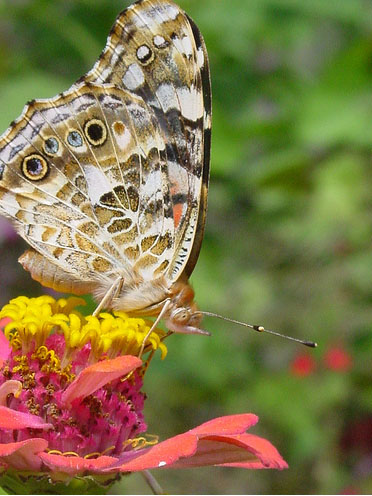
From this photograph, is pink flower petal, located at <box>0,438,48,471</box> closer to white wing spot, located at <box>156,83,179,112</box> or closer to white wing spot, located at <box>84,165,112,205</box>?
white wing spot, located at <box>84,165,112,205</box>

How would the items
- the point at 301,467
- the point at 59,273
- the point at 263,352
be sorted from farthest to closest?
1. the point at 263,352
2. the point at 301,467
3. the point at 59,273

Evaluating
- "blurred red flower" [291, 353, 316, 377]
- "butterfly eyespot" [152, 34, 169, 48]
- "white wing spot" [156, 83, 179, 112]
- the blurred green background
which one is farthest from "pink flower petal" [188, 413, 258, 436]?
"blurred red flower" [291, 353, 316, 377]

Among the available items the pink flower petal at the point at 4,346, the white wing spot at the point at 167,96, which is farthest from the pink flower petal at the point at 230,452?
the white wing spot at the point at 167,96

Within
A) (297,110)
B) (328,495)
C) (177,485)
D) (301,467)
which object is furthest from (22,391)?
(177,485)

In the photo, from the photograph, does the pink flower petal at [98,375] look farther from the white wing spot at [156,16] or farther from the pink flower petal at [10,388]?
the white wing spot at [156,16]

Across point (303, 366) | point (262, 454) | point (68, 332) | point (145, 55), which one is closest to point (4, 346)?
point (68, 332)

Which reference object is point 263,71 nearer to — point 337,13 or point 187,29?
point 337,13
